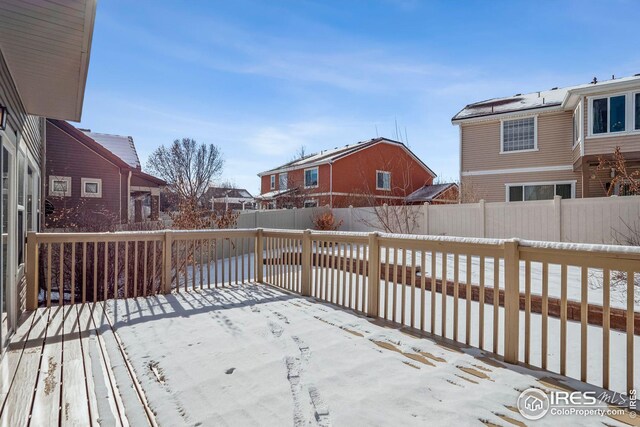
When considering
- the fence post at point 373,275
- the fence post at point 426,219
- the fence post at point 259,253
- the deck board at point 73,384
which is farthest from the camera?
the fence post at point 426,219

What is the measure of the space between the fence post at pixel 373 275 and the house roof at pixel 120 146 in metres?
12.6

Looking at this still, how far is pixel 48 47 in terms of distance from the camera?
2686mm

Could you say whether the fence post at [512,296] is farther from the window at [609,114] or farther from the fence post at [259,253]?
the window at [609,114]

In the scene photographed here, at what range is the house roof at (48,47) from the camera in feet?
7.36

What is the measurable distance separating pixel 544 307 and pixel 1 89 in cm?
450

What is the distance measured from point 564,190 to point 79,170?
53.4 ft

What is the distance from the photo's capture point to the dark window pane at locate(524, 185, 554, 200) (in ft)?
38.6

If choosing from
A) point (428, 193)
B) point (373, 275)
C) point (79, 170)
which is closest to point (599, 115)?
point (428, 193)

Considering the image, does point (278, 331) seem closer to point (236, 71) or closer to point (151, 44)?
point (151, 44)

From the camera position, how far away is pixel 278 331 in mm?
3268

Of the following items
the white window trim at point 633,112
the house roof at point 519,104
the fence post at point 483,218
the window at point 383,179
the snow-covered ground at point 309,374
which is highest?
the house roof at point 519,104

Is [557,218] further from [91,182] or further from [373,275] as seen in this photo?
[91,182]

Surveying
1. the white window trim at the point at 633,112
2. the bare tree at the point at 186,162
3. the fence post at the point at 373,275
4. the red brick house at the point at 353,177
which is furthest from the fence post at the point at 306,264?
the bare tree at the point at 186,162
